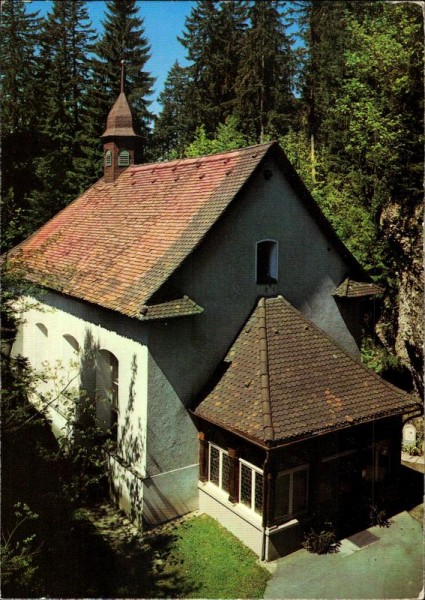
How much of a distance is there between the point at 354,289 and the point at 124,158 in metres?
11.5

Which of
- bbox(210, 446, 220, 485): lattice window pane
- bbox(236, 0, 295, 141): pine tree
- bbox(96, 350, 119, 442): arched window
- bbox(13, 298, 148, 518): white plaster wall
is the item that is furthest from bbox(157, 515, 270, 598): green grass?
bbox(236, 0, 295, 141): pine tree

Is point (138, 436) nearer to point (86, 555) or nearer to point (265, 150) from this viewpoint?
point (86, 555)

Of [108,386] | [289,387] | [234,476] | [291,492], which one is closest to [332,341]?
[289,387]

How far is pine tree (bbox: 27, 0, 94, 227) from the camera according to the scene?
93.5 feet

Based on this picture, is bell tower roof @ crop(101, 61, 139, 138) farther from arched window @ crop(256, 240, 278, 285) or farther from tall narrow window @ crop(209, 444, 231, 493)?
tall narrow window @ crop(209, 444, 231, 493)

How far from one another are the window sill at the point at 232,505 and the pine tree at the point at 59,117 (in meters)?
21.5

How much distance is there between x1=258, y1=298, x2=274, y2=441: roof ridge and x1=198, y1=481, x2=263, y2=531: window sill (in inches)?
94.1

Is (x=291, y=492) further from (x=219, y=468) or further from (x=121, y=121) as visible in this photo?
(x=121, y=121)

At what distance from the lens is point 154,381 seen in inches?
498

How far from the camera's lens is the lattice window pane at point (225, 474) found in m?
13.0

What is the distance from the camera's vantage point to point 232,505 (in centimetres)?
1256

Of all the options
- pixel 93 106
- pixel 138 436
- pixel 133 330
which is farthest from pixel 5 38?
pixel 138 436

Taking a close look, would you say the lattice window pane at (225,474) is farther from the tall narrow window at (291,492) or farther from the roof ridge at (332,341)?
the roof ridge at (332,341)

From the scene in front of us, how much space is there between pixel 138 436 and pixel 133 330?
270 cm
